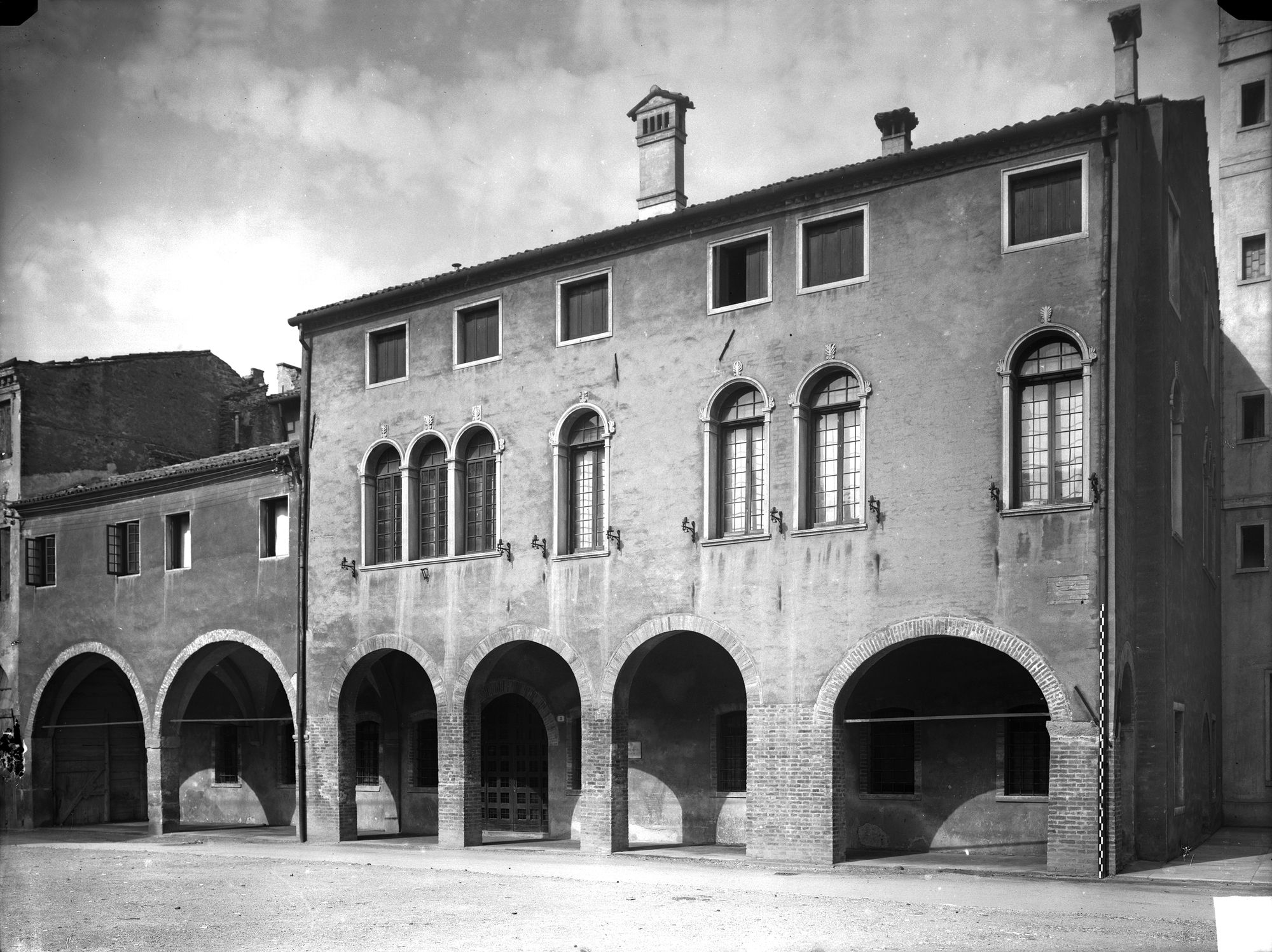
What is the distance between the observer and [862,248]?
19.6m

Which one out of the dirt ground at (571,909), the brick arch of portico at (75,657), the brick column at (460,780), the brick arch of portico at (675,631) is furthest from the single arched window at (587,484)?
the brick arch of portico at (75,657)

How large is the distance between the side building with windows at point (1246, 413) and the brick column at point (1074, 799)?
1213 centimetres

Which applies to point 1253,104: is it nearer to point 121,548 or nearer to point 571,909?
point 571,909

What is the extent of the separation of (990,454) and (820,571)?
9.36 ft

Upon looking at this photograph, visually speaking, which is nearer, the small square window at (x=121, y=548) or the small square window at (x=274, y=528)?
the small square window at (x=274, y=528)

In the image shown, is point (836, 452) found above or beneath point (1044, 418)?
beneath

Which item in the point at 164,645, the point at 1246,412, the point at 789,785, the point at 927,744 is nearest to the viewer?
the point at 789,785

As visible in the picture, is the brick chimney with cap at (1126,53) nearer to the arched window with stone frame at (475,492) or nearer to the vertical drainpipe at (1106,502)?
the vertical drainpipe at (1106,502)

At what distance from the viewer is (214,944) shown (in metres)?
13.3

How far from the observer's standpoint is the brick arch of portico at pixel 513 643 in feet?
70.4

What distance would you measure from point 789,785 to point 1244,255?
18220mm

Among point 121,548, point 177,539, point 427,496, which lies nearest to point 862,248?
point 427,496

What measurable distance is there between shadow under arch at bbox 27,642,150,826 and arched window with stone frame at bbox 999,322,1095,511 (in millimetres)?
19077

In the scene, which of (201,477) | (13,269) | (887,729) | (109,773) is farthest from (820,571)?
(109,773)
